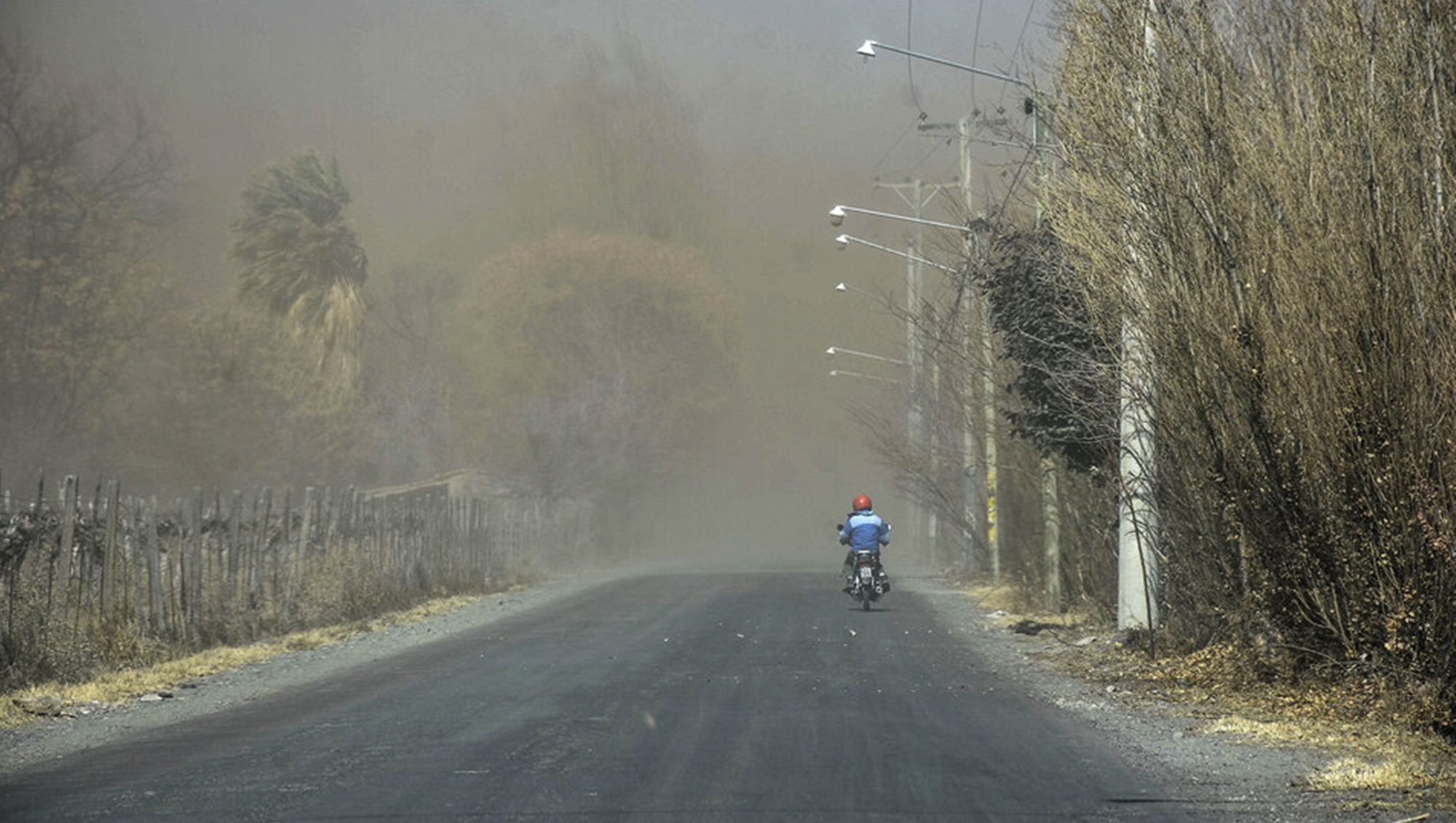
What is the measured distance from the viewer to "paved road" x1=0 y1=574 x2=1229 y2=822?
9359 millimetres

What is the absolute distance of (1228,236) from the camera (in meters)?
13.7

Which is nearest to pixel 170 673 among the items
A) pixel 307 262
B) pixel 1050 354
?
pixel 1050 354

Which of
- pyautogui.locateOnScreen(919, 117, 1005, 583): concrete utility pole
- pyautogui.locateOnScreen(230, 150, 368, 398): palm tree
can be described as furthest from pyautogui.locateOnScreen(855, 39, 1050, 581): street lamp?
pyautogui.locateOnScreen(230, 150, 368, 398): palm tree

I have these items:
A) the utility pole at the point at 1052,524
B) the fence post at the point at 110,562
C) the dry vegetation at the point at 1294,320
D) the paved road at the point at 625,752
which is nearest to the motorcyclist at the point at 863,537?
the utility pole at the point at 1052,524

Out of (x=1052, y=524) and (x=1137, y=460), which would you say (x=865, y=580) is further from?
(x=1137, y=460)

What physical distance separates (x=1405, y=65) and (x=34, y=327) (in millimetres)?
38232

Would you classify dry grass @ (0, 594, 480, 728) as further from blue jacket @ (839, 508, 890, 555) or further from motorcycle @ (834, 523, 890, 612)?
blue jacket @ (839, 508, 890, 555)

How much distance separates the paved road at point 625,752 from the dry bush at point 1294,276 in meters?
2.11

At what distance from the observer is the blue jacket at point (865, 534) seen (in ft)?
98.3

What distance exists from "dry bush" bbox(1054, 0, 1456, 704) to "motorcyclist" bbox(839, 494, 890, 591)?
1436cm

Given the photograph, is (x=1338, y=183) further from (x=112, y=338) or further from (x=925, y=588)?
(x=112, y=338)

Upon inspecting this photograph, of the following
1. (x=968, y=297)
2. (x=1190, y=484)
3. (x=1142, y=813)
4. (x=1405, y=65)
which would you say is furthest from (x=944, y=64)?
(x=1142, y=813)

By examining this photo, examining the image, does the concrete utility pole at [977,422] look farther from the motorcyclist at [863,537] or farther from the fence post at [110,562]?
the fence post at [110,562]

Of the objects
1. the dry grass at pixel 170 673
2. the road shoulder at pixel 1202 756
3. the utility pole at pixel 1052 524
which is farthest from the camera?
the utility pole at pixel 1052 524
